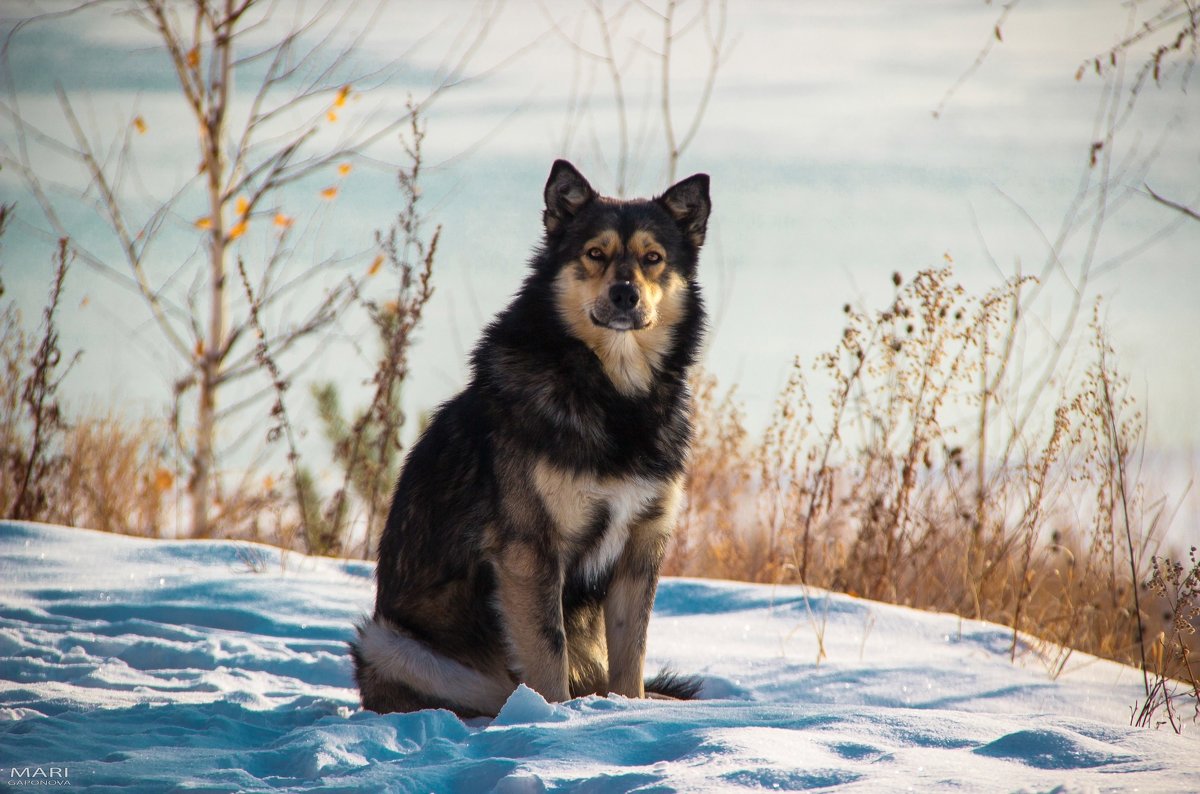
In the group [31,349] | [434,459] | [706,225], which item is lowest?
[434,459]

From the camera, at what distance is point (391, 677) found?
382 centimetres

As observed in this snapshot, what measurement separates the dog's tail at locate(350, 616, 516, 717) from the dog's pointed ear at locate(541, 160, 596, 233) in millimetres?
1660

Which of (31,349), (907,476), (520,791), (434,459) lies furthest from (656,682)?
(31,349)

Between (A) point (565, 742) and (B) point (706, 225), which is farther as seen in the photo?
(B) point (706, 225)

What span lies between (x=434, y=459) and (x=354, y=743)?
114 cm

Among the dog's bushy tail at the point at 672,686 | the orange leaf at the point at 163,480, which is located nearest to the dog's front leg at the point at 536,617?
the dog's bushy tail at the point at 672,686

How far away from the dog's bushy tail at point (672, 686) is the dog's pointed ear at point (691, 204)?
1732 millimetres

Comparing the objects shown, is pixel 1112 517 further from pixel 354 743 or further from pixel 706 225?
pixel 354 743

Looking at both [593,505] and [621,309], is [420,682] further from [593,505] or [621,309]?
[621,309]

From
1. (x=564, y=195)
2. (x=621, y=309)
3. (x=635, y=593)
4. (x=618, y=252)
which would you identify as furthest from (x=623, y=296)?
(x=635, y=593)

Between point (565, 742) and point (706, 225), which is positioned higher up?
point (706, 225)

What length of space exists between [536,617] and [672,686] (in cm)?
94

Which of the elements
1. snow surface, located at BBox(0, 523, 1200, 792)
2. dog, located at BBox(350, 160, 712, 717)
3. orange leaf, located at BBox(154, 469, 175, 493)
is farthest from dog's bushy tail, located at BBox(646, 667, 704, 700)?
orange leaf, located at BBox(154, 469, 175, 493)

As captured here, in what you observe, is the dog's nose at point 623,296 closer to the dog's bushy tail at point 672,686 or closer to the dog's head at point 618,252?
the dog's head at point 618,252
